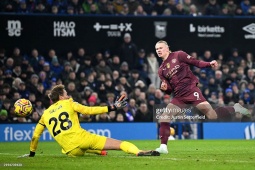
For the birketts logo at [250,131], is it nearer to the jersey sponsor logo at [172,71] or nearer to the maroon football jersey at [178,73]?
the maroon football jersey at [178,73]

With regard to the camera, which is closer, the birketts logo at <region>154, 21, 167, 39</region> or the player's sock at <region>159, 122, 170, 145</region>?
the player's sock at <region>159, 122, 170, 145</region>

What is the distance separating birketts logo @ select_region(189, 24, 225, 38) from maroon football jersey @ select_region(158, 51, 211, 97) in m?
14.1

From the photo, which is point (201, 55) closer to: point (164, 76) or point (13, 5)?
point (13, 5)

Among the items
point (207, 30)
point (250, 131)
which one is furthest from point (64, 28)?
point (250, 131)

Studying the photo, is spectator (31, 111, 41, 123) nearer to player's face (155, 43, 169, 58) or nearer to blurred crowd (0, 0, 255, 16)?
blurred crowd (0, 0, 255, 16)

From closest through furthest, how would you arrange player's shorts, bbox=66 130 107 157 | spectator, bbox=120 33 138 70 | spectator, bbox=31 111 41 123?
player's shorts, bbox=66 130 107 157
spectator, bbox=31 111 41 123
spectator, bbox=120 33 138 70

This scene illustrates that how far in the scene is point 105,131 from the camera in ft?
77.9

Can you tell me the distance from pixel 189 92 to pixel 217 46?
14.8 meters

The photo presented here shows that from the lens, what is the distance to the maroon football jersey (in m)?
14.5

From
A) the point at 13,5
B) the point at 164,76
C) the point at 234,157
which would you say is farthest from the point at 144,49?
the point at 234,157

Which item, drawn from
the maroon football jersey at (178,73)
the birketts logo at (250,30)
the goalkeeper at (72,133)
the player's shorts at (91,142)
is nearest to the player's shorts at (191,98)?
the maroon football jersey at (178,73)

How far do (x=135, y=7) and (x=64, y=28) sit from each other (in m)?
3.17

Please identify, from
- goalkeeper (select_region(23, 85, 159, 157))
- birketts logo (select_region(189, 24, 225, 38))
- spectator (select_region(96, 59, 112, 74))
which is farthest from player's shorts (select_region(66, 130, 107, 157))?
birketts logo (select_region(189, 24, 225, 38))

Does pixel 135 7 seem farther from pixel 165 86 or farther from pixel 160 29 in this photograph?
pixel 165 86
